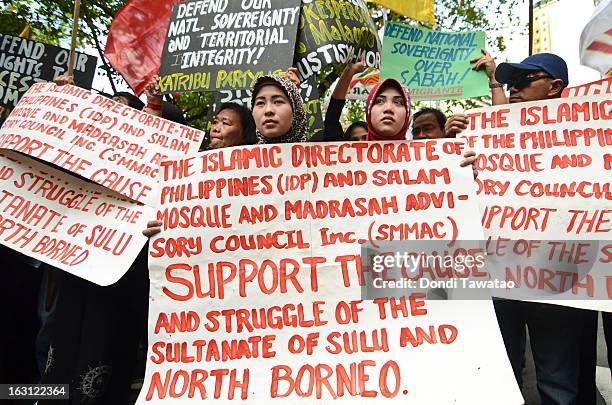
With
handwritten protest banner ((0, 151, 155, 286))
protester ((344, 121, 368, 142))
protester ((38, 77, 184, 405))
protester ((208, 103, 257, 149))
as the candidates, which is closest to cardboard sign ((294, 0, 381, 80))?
protester ((344, 121, 368, 142))

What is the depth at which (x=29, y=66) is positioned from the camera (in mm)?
3576

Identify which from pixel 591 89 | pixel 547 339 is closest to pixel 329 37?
pixel 591 89

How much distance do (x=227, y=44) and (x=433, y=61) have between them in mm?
1903

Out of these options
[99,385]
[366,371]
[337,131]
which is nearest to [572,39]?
[337,131]

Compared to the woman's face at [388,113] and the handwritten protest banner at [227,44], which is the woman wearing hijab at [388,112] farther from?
the handwritten protest banner at [227,44]

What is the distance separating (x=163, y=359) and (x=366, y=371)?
2.64 ft

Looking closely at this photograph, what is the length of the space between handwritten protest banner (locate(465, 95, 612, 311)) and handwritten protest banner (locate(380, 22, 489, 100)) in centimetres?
115

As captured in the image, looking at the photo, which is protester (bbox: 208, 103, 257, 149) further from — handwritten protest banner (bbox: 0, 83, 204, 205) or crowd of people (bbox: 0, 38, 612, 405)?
handwritten protest banner (bbox: 0, 83, 204, 205)

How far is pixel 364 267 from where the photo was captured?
1912 mm

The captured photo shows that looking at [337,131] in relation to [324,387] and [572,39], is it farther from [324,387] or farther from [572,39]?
[572,39]

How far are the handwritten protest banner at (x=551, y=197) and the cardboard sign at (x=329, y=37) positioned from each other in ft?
3.46

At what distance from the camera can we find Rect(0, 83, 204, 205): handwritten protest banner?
2527 mm

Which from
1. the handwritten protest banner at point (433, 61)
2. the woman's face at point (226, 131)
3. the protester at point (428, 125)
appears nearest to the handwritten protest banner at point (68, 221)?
the woman's face at point (226, 131)

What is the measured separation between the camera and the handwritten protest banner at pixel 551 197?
2121 millimetres
